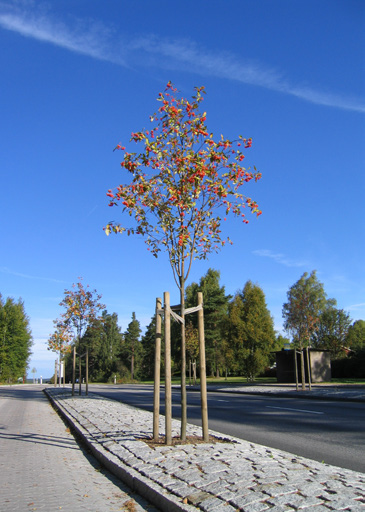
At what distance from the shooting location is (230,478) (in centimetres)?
495

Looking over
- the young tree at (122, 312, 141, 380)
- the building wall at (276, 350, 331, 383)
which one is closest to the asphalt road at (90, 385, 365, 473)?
the building wall at (276, 350, 331, 383)

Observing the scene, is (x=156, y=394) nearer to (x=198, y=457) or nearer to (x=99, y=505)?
(x=198, y=457)

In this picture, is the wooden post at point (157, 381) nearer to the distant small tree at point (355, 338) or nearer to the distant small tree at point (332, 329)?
the distant small tree at point (355, 338)

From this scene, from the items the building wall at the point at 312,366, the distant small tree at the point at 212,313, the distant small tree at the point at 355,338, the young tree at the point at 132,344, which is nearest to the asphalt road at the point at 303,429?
the building wall at the point at 312,366

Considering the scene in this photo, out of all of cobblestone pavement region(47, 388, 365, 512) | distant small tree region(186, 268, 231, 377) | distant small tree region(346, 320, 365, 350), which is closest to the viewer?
cobblestone pavement region(47, 388, 365, 512)

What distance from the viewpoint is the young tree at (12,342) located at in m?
65.1

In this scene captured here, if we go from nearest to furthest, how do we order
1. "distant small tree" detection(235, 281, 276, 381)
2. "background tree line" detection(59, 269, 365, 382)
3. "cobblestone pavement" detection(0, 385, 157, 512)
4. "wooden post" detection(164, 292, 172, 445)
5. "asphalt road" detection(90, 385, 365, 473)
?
"cobblestone pavement" detection(0, 385, 157, 512) < "wooden post" detection(164, 292, 172, 445) < "asphalt road" detection(90, 385, 365, 473) < "background tree line" detection(59, 269, 365, 382) < "distant small tree" detection(235, 281, 276, 381)

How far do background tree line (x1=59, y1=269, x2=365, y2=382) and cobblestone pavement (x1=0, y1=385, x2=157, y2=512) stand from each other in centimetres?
1583

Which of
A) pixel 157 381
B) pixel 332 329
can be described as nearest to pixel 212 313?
pixel 332 329

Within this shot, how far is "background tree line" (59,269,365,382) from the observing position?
41.8 meters

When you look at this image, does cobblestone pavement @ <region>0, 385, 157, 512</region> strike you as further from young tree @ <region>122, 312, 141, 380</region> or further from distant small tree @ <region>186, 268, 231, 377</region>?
young tree @ <region>122, 312, 141, 380</region>

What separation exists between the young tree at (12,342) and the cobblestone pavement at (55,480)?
59.7m

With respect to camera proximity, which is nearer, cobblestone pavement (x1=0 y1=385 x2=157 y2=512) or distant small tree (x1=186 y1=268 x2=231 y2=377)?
cobblestone pavement (x1=0 y1=385 x2=157 y2=512)

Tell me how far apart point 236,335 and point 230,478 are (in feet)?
137
